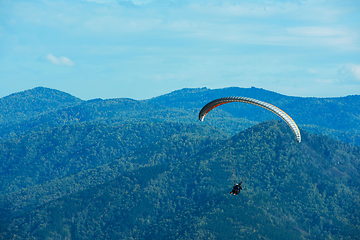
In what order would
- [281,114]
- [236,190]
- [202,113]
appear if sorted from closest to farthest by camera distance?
[281,114] → [236,190] → [202,113]

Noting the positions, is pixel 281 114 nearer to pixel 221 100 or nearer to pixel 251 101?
pixel 251 101

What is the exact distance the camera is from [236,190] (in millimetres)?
78688

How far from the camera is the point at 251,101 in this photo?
74562 mm

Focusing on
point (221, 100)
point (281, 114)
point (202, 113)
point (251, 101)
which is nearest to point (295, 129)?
point (281, 114)

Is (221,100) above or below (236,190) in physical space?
above

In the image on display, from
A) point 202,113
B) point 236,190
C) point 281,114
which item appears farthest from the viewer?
point 202,113

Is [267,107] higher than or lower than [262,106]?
lower

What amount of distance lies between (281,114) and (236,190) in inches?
695

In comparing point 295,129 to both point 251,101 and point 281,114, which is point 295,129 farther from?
point 251,101

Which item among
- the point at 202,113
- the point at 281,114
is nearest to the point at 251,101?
the point at 281,114

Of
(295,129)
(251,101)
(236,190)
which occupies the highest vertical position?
(251,101)

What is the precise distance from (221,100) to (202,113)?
8.18 metres

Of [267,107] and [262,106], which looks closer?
[267,107]

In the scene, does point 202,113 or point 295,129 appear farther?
point 202,113
